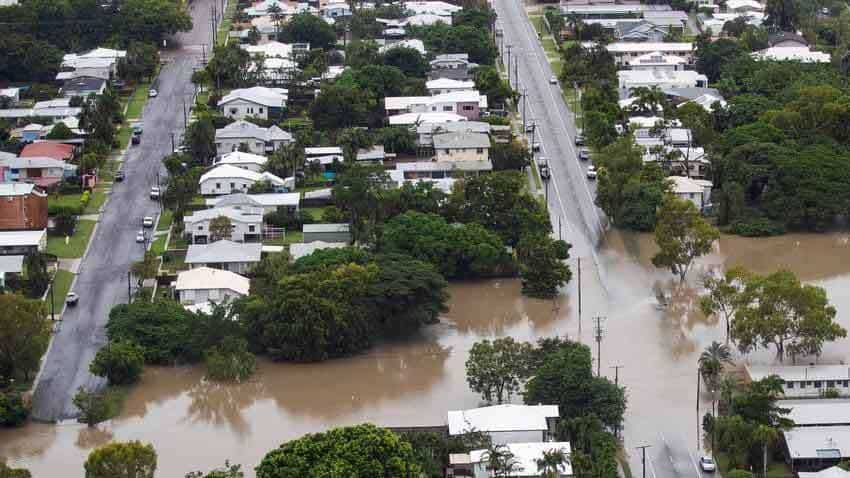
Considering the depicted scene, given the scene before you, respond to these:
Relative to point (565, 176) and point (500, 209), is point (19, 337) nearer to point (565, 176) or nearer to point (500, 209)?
point (500, 209)

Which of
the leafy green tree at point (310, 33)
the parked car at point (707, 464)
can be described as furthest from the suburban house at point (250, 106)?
the parked car at point (707, 464)

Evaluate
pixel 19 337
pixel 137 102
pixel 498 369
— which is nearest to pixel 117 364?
pixel 19 337

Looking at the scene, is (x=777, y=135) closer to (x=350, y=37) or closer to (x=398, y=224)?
(x=398, y=224)

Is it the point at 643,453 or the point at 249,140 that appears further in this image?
the point at 249,140

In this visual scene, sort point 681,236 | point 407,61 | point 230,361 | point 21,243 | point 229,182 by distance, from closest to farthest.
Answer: point 230,361 < point 681,236 < point 21,243 < point 229,182 < point 407,61

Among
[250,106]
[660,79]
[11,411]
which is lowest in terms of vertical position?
[250,106]

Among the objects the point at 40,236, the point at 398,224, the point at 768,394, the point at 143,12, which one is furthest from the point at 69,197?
the point at 768,394

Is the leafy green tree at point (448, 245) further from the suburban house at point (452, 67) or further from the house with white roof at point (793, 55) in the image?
the house with white roof at point (793, 55)
